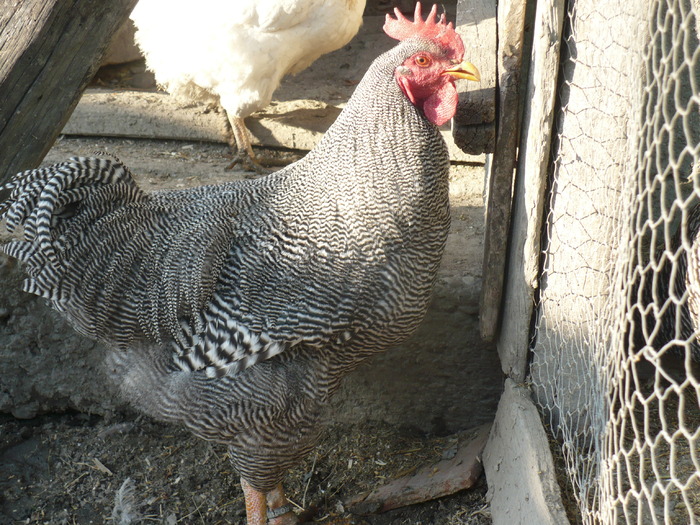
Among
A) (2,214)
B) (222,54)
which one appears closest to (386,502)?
(2,214)

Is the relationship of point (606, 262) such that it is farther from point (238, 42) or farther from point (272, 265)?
point (238, 42)

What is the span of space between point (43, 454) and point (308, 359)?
1791 millimetres

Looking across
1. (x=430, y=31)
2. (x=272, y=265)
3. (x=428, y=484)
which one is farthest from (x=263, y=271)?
(x=428, y=484)

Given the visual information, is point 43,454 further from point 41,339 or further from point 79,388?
point 41,339

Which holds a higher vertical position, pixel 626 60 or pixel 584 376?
pixel 626 60

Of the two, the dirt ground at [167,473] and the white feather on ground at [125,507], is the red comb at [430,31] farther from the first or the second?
the white feather on ground at [125,507]

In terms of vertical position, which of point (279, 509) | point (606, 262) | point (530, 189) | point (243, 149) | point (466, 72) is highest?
point (466, 72)

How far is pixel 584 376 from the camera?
7.55ft

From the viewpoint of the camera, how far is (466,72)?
2525 mm

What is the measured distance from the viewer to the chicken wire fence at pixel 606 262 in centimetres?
Result: 183

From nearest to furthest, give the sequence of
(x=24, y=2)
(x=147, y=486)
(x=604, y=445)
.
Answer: (x=604, y=445) → (x=24, y=2) → (x=147, y=486)

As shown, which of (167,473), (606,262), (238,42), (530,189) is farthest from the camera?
(238,42)

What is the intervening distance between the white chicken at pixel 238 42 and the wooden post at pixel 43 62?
2103mm

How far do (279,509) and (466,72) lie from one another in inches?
83.0
